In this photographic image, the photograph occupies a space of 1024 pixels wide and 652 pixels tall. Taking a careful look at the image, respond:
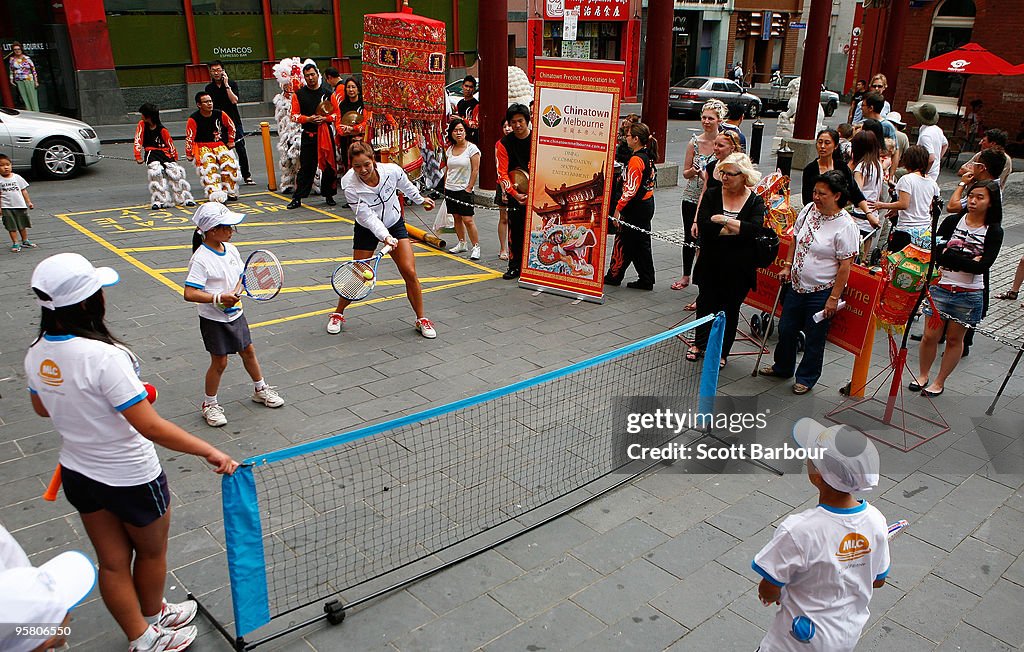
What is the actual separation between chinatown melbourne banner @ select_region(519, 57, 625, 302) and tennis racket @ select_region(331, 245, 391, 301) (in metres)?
2.44

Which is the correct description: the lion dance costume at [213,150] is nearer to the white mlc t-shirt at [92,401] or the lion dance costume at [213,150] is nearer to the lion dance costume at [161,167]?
the lion dance costume at [161,167]

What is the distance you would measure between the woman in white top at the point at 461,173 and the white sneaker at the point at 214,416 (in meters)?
5.12

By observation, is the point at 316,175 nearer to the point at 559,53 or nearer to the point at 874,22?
the point at 559,53

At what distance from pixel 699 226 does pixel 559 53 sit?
2704cm

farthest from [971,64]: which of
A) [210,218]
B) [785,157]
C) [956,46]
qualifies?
[210,218]

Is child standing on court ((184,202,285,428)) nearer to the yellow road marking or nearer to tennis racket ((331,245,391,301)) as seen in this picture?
tennis racket ((331,245,391,301))

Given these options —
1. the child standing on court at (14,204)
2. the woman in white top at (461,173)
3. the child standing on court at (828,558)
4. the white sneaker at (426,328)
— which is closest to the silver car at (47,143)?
the child standing on court at (14,204)

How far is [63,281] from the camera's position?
324 centimetres

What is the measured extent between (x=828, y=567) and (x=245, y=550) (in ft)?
8.55

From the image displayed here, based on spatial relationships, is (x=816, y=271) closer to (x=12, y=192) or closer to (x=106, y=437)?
(x=106, y=437)

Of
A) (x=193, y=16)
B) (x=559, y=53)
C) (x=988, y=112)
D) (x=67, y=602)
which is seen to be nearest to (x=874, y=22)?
(x=988, y=112)

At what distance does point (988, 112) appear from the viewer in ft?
69.8

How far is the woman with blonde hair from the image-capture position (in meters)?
9.04

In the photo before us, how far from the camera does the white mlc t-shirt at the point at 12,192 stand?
9.78 meters
